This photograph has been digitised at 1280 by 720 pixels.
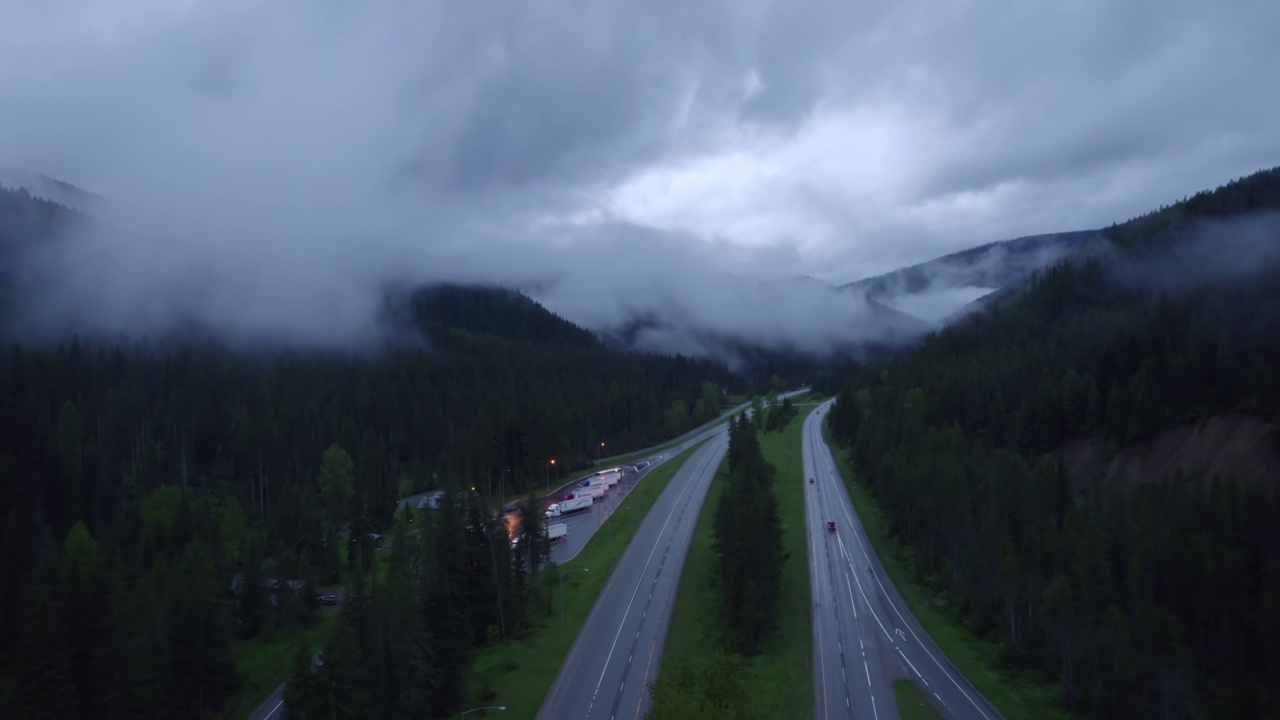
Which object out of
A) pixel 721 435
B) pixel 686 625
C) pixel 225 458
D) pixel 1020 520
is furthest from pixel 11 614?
A: pixel 721 435

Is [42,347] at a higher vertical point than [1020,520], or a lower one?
higher

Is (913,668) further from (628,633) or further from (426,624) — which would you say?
(426,624)

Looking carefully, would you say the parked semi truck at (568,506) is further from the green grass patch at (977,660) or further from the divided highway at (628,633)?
the green grass patch at (977,660)

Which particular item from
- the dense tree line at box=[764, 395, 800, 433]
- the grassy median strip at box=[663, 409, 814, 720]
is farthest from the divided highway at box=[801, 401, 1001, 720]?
the dense tree line at box=[764, 395, 800, 433]

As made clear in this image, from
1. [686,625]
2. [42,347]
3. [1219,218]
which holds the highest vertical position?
[42,347]

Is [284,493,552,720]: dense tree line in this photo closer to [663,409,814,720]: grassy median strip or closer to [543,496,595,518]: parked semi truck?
[663,409,814,720]: grassy median strip

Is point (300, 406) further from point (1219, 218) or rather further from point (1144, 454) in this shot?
point (1219, 218)
